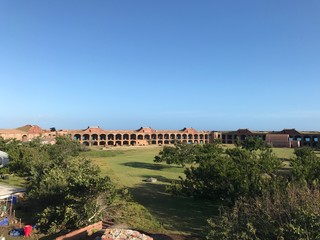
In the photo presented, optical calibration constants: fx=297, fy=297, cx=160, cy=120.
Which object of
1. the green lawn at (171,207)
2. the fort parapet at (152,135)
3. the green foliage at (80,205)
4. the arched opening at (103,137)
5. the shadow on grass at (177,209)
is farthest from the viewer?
the arched opening at (103,137)

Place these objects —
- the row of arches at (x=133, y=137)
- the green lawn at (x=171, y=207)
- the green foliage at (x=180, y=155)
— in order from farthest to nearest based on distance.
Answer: the row of arches at (x=133, y=137)
the green foliage at (x=180, y=155)
the green lawn at (x=171, y=207)

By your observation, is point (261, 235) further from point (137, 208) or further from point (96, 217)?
point (137, 208)

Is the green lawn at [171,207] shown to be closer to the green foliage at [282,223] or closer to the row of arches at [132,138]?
the green foliage at [282,223]

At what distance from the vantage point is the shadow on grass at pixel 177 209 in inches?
703

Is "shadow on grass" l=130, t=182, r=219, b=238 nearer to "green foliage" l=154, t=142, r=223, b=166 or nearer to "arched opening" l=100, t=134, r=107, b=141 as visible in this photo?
"green foliage" l=154, t=142, r=223, b=166

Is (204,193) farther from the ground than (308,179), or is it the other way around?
(308,179)

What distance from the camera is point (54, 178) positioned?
20.9 metres

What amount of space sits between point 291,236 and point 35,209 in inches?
671

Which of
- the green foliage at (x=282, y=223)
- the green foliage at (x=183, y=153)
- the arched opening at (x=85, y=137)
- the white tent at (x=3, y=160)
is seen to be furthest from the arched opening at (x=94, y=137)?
the green foliage at (x=282, y=223)

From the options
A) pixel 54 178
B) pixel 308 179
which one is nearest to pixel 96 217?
pixel 54 178

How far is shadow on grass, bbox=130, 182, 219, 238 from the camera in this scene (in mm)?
17844

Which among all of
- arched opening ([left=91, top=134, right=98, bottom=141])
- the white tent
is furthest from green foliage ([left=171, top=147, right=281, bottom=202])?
arched opening ([left=91, top=134, right=98, bottom=141])

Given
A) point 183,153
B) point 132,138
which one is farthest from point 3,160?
point 132,138

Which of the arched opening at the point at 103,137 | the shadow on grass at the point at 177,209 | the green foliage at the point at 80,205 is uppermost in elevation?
the arched opening at the point at 103,137
